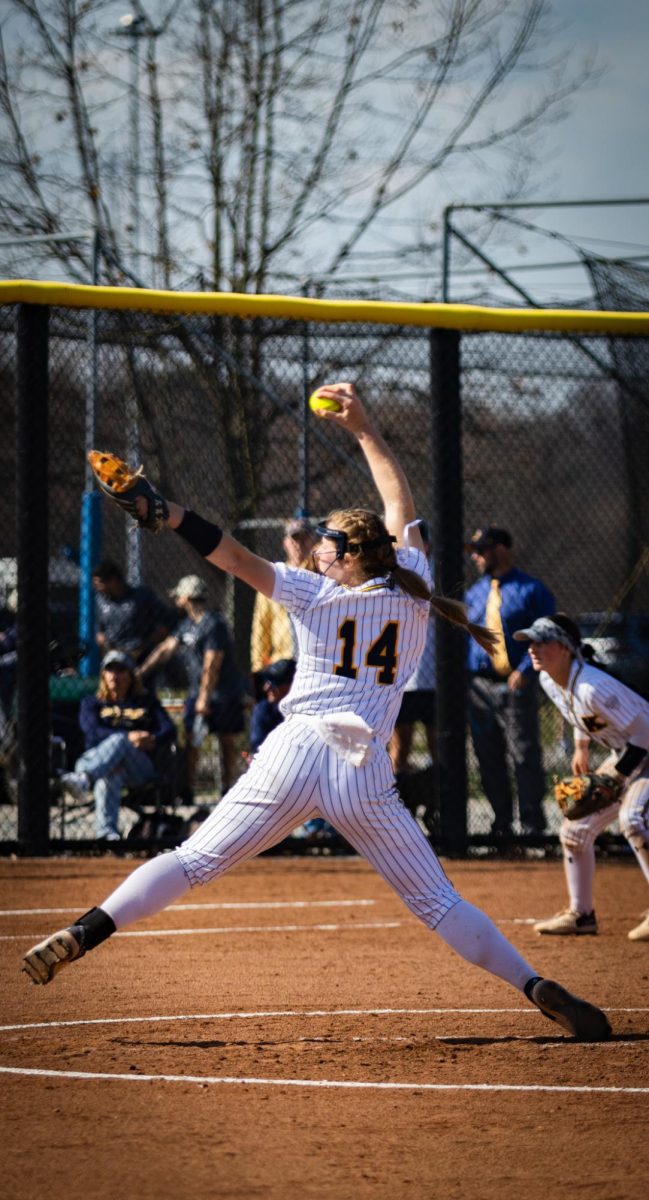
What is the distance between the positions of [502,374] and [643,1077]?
5.84 meters

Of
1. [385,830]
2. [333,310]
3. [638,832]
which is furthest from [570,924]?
[333,310]

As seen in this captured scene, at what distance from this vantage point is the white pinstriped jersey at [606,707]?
6.46m

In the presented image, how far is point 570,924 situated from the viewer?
22.3ft

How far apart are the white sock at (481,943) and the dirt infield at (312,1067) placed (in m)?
0.26

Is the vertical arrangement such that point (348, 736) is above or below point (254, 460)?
below

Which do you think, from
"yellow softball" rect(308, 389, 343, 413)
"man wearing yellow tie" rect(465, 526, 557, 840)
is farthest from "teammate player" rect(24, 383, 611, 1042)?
"man wearing yellow tie" rect(465, 526, 557, 840)

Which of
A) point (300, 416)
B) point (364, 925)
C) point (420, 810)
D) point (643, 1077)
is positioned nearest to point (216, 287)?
point (300, 416)

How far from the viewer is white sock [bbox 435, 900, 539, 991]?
4457 millimetres

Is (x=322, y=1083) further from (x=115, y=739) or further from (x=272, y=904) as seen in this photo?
(x=115, y=739)

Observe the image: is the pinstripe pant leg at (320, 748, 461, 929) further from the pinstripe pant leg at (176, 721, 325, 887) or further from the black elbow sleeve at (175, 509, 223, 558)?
the black elbow sleeve at (175, 509, 223, 558)

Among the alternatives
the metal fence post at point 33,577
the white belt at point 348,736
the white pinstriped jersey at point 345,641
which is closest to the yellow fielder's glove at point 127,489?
the white pinstriped jersey at point 345,641

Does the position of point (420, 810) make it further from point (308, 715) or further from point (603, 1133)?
point (603, 1133)

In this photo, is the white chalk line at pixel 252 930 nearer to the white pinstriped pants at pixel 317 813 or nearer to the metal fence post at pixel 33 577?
the metal fence post at pixel 33 577

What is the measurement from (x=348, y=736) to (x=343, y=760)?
81 millimetres
